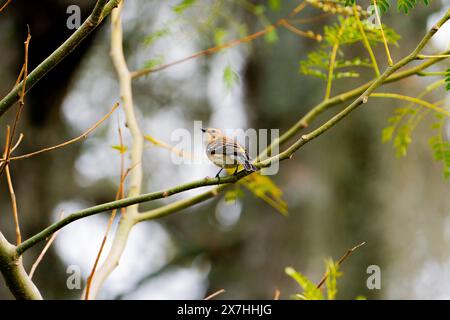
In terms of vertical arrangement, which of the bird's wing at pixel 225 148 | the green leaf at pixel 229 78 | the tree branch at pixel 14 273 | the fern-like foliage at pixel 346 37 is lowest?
the tree branch at pixel 14 273

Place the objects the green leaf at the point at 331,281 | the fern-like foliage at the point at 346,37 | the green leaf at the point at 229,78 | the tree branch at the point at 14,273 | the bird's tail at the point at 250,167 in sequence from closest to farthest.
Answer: the tree branch at the point at 14,273 → the bird's tail at the point at 250,167 → the green leaf at the point at 331,281 → the fern-like foliage at the point at 346,37 → the green leaf at the point at 229,78

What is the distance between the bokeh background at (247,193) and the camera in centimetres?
354

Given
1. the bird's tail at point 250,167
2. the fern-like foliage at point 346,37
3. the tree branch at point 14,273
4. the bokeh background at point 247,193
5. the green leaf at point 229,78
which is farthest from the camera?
the bokeh background at point 247,193

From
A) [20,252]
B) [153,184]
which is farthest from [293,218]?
[20,252]

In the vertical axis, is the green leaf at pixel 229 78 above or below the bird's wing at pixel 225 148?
above

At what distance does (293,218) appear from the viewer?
4047 millimetres

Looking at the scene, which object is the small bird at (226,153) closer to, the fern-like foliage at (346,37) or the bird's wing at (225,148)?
the bird's wing at (225,148)

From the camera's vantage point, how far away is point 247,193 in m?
4.70

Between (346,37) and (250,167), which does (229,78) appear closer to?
(346,37)

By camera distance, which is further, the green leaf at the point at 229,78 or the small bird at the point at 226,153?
the green leaf at the point at 229,78

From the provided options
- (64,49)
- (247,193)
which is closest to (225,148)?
(64,49)

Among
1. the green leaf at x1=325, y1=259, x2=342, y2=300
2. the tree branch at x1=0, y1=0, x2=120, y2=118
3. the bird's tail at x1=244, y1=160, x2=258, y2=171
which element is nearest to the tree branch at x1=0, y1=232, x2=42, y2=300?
the tree branch at x1=0, y1=0, x2=120, y2=118

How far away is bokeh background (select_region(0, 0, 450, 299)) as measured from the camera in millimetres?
3545

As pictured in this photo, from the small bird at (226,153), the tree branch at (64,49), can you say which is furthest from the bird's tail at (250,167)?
the tree branch at (64,49)
